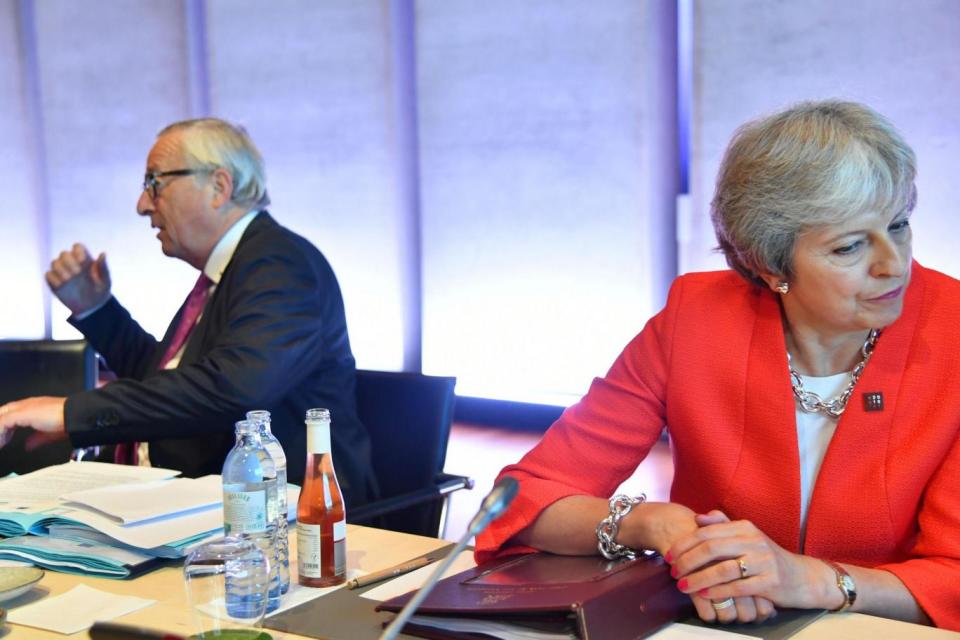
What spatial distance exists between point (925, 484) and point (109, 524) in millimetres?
1282

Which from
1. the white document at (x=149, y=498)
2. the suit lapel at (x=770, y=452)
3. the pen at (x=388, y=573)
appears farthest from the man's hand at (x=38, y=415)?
the suit lapel at (x=770, y=452)

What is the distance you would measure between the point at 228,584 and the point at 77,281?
183cm

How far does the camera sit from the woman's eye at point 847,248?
1618 millimetres

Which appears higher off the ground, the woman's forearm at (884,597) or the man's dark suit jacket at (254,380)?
the man's dark suit jacket at (254,380)

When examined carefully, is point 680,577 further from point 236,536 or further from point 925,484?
point 236,536

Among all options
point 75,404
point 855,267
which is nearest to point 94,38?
point 75,404

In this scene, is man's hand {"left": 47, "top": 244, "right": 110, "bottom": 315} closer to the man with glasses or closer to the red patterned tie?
the man with glasses

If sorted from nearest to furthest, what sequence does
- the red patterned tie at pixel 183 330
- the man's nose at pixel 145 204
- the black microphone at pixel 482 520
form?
1. the black microphone at pixel 482 520
2. the red patterned tie at pixel 183 330
3. the man's nose at pixel 145 204

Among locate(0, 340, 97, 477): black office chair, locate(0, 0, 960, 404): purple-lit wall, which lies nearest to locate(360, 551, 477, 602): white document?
locate(0, 340, 97, 477): black office chair

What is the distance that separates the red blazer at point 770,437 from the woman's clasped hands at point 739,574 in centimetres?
18

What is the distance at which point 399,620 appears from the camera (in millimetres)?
982

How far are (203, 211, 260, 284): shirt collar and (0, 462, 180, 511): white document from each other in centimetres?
70

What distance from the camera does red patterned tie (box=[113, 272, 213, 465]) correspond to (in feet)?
8.78

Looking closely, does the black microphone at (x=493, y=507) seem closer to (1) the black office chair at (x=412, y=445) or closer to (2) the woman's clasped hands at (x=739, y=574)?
(2) the woman's clasped hands at (x=739, y=574)
